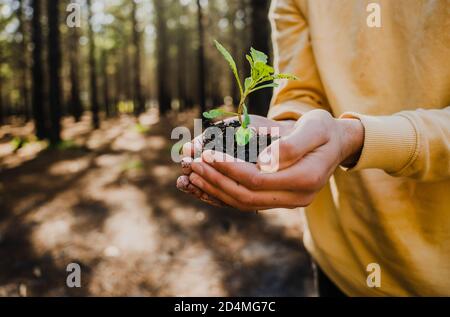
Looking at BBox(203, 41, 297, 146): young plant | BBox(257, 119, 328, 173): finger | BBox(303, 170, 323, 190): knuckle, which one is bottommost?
BBox(303, 170, 323, 190): knuckle

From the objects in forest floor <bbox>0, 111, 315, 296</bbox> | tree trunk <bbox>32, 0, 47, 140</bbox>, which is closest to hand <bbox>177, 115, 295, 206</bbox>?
forest floor <bbox>0, 111, 315, 296</bbox>

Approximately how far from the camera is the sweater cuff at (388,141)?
1219mm

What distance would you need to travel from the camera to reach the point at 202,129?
1.57 meters

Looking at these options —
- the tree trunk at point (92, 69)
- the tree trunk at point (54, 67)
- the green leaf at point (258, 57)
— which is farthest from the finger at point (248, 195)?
the tree trunk at point (92, 69)

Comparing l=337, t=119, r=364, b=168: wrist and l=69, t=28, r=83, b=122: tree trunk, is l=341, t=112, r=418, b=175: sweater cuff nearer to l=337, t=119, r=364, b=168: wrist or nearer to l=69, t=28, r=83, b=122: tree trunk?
l=337, t=119, r=364, b=168: wrist

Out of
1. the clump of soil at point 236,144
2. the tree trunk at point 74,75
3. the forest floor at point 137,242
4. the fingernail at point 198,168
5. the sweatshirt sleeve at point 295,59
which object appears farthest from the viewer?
the tree trunk at point 74,75

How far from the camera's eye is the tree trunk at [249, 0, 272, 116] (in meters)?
8.53

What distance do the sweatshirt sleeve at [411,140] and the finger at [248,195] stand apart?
311 millimetres

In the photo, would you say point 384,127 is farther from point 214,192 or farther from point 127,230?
point 127,230

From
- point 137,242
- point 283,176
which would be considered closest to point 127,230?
point 137,242

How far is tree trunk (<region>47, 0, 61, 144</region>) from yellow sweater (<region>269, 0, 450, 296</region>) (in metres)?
13.0

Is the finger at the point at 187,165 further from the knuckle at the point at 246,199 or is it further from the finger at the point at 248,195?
the knuckle at the point at 246,199

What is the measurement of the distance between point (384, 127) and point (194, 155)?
67 centimetres
